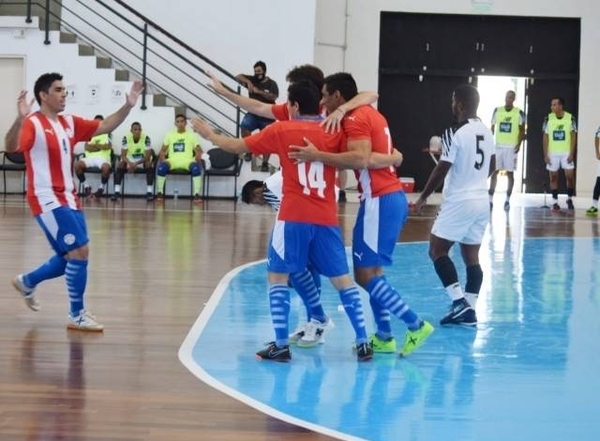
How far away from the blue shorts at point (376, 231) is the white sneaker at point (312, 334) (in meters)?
0.50

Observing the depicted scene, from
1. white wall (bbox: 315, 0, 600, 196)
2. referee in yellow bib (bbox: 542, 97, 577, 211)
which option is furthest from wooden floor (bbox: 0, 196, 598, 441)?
white wall (bbox: 315, 0, 600, 196)

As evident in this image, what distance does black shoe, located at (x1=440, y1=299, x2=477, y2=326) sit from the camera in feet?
25.6

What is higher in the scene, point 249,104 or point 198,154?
point 249,104

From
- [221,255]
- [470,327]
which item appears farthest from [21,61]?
[470,327]

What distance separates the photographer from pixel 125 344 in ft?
22.4

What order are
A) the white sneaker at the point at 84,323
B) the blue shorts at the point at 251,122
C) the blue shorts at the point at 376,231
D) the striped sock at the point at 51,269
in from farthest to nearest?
the blue shorts at the point at 251,122, the striped sock at the point at 51,269, the white sneaker at the point at 84,323, the blue shorts at the point at 376,231

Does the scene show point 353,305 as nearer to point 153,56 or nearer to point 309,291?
point 309,291

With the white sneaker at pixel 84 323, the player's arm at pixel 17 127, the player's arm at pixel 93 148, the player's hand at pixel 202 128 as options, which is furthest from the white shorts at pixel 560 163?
the player's hand at pixel 202 128

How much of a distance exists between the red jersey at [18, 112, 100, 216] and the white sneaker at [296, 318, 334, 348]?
1646 mm

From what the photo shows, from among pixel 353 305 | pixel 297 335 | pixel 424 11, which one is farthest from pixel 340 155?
pixel 424 11

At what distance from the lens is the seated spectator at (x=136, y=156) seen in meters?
19.3

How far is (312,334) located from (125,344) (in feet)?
3.73

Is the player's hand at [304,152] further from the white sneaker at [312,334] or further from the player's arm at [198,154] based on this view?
the player's arm at [198,154]

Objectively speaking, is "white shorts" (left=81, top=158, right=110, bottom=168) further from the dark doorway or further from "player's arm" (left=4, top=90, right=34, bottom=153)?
"player's arm" (left=4, top=90, right=34, bottom=153)
